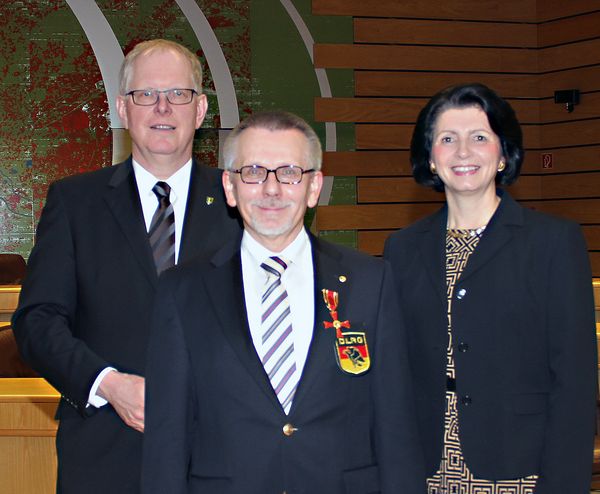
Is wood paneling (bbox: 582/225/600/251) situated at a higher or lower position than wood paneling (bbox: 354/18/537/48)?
lower

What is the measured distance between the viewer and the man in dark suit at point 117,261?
194 centimetres

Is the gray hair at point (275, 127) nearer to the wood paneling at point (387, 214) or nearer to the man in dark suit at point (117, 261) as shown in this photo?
the man in dark suit at point (117, 261)

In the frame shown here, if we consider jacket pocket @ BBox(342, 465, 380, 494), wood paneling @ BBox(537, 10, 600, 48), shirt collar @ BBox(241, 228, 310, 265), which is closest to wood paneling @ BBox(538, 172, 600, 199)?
wood paneling @ BBox(537, 10, 600, 48)

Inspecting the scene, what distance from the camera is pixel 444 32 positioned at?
941 centimetres

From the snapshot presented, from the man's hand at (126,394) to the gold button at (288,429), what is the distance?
0.33 m

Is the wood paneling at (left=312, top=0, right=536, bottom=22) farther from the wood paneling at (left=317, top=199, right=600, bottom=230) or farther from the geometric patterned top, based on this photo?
the geometric patterned top

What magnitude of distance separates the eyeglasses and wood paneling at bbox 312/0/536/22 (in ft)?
23.5

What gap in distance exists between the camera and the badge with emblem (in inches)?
69.1

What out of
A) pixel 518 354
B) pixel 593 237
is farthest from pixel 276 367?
pixel 593 237

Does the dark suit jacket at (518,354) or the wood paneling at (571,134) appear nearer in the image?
the dark suit jacket at (518,354)

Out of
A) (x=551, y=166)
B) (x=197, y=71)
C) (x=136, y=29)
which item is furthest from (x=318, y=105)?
(x=197, y=71)

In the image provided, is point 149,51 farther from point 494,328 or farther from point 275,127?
point 494,328

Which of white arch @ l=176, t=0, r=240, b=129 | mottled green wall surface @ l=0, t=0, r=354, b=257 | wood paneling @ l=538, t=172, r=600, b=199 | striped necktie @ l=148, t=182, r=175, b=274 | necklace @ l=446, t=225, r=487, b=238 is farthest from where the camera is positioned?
wood paneling @ l=538, t=172, r=600, b=199

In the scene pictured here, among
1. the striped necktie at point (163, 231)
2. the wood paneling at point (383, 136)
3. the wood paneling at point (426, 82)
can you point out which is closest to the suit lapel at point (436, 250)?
the striped necktie at point (163, 231)
